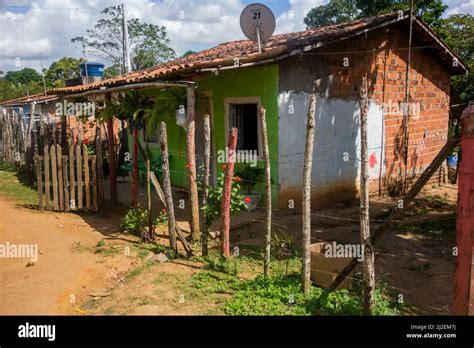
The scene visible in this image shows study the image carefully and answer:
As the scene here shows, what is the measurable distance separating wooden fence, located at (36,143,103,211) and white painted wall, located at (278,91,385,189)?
156 inches

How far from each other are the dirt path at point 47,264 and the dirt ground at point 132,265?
0.01m

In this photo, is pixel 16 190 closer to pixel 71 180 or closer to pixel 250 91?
pixel 71 180

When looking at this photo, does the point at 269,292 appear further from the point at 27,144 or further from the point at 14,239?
the point at 27,144

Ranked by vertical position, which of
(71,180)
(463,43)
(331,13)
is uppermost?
(331,13)

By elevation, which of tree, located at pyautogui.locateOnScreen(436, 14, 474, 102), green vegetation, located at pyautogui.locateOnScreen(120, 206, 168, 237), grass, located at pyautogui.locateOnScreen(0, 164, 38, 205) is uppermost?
tree, located at pyautogui.locateOnScreen(436, 14, 474, 102)

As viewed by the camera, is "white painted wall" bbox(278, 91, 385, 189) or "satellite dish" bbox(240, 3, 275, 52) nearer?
"satellite dish" bbox(240, 3, 275, 52)

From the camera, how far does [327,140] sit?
29.6ft

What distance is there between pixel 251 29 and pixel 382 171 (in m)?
5.12

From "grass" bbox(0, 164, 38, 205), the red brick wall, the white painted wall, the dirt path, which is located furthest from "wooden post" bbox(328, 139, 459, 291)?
"grass" bbox(0, 164, 38, 205)

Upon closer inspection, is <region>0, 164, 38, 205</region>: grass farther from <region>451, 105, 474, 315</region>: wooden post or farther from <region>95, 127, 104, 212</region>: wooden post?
<region>451, 105, 474, 315</region>: wooden post

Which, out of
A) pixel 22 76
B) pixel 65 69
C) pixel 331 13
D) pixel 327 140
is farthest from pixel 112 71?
pixel 22 76

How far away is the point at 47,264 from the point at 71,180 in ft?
10.2

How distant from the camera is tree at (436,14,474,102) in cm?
1714

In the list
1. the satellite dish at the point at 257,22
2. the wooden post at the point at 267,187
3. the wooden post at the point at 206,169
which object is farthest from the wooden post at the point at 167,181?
the satellite dish at the point at 257,22
